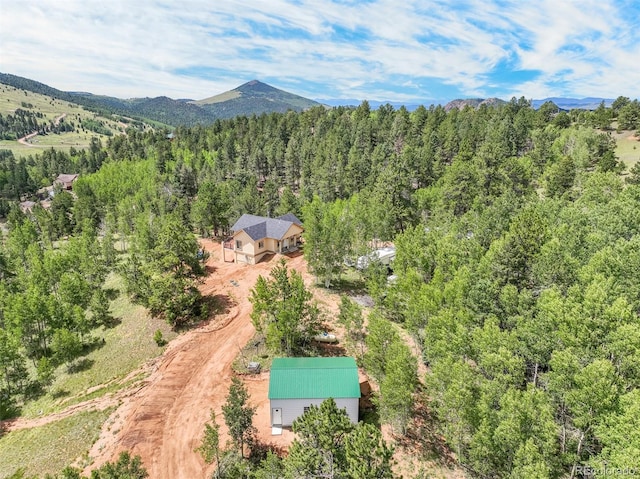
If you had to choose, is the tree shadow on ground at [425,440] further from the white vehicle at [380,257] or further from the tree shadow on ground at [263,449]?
the white vehicle at [380,257]

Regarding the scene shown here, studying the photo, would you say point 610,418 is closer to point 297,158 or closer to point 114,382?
point 114,382

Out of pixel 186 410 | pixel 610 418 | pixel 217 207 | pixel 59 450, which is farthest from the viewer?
pixel 217 207

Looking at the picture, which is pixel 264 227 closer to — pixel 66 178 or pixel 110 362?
pixel 110 362

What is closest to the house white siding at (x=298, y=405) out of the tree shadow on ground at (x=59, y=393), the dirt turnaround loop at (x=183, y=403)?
the dirt turnaround loop at (x=183, y=403)

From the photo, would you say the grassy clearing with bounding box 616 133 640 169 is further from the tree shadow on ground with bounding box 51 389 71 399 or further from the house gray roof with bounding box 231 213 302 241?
the tree shadow on ground with bounding box 51 389 71 399

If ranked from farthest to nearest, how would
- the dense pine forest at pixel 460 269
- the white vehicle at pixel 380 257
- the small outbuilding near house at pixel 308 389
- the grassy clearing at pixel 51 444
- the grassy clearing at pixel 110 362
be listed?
the white vehicle at pixel 380 257 < the grassy clearing at pixel 110 362 < the small outbuilding near house at pixel 308 389 < the grassy clearing at pixel 51 444 < the dense pine forest at pixel 460 269

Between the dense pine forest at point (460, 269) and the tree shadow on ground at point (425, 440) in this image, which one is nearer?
the dense pine forest at point (460, 269)

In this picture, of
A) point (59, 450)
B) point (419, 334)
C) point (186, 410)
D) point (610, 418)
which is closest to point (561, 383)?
point (610, 418)
